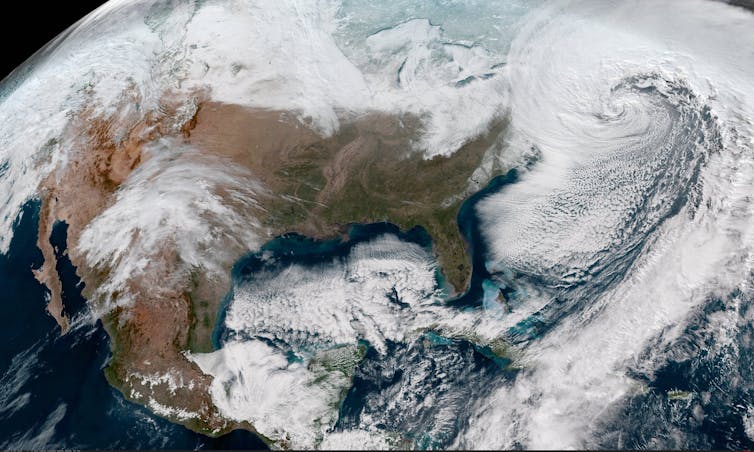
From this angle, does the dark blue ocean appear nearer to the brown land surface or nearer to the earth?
the earth

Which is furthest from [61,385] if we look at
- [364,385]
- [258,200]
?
[364,385]

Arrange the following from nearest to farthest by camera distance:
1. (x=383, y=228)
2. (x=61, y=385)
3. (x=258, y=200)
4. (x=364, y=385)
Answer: (x=61, y=385) < (x=364, y=385) < (x=258, y=200) < (x=383, y=228)

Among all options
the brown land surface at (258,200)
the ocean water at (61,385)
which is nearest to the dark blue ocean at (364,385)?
the ocean water at (61,385)

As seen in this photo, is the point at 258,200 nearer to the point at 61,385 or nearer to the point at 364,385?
the point at 364,385

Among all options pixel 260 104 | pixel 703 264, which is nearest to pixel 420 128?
pixel 260 104

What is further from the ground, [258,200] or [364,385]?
[258,200]
